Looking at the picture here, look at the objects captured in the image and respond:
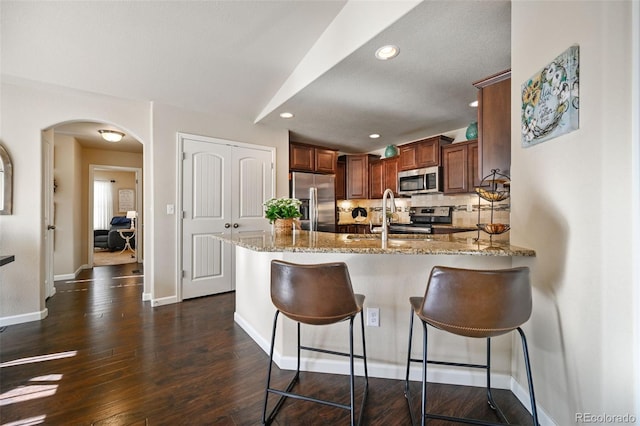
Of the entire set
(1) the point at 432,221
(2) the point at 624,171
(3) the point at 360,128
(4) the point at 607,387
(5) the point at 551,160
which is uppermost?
(3) the point at 360,128

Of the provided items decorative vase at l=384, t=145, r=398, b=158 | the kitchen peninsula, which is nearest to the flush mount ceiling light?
the kitchen peninsula

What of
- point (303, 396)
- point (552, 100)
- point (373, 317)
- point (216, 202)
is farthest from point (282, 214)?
point (552, 100)

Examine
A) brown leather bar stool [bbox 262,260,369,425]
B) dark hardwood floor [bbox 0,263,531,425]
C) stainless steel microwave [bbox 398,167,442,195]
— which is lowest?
dark hardwood floor [bbox 0,263,531,425]

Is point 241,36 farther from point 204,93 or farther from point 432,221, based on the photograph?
point 432,221

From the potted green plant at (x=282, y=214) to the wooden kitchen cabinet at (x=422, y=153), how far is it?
8.43 feet

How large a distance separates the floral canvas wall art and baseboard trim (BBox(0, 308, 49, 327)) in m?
4.54

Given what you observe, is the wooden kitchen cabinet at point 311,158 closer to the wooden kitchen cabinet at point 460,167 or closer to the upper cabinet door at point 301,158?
the upper cabinet door at point 301,158

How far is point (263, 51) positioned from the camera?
252cm

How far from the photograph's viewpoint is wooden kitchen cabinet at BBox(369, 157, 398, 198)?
4.80 m

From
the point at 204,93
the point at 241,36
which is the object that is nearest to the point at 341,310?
the point at 241,36

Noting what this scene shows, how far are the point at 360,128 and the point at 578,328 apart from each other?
11.2 ft

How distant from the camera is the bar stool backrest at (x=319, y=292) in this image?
131cm

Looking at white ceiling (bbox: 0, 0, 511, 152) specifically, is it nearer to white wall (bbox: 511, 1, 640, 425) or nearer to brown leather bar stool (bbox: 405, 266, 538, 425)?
white wall (bbox: 511, 1, 640, 425)

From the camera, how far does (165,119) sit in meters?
3.24
